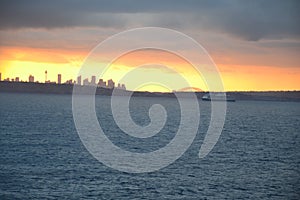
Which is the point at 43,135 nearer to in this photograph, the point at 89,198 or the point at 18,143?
the point at 18,143

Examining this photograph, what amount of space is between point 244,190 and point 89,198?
52.1 ft

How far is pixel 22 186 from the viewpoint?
177 ft

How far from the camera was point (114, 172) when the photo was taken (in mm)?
63250

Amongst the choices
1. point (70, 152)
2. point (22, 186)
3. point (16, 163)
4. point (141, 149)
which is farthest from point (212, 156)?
point (22, 186)

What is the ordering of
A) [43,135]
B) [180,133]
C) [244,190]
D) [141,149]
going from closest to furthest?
1. [244,190]
2. [141,149]
3. [43,135]
4. [180,133]

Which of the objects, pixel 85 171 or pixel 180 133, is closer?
pixel 85 171

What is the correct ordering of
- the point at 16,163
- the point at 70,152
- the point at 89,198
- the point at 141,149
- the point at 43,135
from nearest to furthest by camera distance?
the point at 89,198, the point at 16,163, the point at 70,152, the point at 141,149, the point at 43,135

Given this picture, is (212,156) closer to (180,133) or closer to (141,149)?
(141,149)

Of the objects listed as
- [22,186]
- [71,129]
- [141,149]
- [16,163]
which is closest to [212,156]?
[141,149]

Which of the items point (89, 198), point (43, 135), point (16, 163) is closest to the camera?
point (89, 198)

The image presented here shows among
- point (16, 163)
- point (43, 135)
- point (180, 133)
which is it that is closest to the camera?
point (16, 163)

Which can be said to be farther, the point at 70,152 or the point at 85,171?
the point at 70,152

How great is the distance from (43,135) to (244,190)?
52.1m

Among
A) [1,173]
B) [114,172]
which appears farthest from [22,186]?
[114,172]
